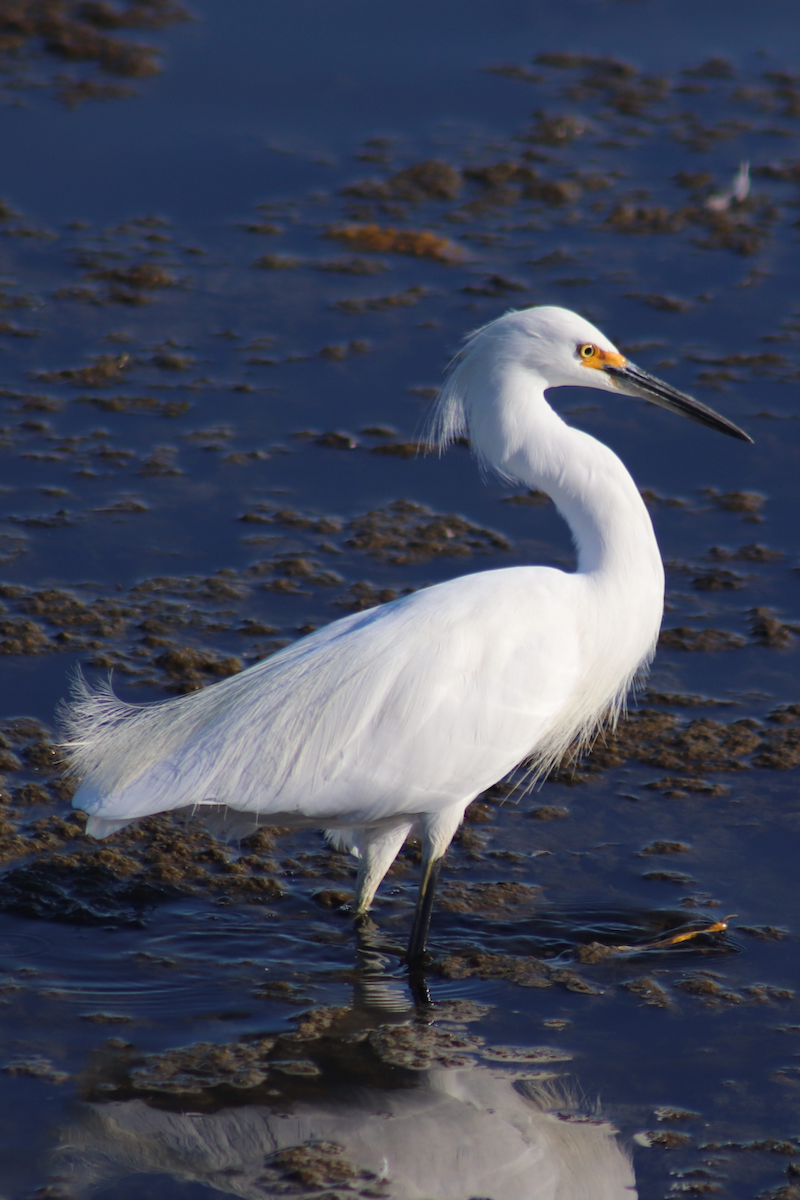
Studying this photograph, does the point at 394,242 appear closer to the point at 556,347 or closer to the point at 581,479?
the point at 556,347

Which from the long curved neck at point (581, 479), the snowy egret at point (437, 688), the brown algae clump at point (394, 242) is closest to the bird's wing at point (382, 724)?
the snowy egret at point (437, 688)

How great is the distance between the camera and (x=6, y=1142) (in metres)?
3.04

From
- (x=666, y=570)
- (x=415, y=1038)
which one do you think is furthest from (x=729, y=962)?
(x=666, y=570)

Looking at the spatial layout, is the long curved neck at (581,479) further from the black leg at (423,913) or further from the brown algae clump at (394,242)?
the brown algae clump at (394,242)

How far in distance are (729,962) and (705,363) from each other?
12.0 ft

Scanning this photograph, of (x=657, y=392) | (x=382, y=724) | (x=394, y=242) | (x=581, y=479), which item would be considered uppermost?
(x=394, y=242)

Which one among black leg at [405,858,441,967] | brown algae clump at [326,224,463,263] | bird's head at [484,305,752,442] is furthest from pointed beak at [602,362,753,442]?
brown algae clump at [326,224,463,263]

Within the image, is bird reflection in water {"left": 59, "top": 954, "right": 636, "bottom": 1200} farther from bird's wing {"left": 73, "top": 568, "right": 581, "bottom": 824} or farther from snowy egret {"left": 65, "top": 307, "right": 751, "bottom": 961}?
bird's wing {"left": 73, "top": 568, "right": 581, "bottom": 824}

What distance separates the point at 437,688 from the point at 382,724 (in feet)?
0.53

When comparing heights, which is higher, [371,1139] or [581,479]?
[581,479]

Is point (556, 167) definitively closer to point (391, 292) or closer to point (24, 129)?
point (391, 292)

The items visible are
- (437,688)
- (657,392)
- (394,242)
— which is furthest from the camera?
(394,242)

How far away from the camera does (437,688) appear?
3.62m

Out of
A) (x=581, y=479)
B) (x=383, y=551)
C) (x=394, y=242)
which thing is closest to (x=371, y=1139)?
(x=581, y=479)
